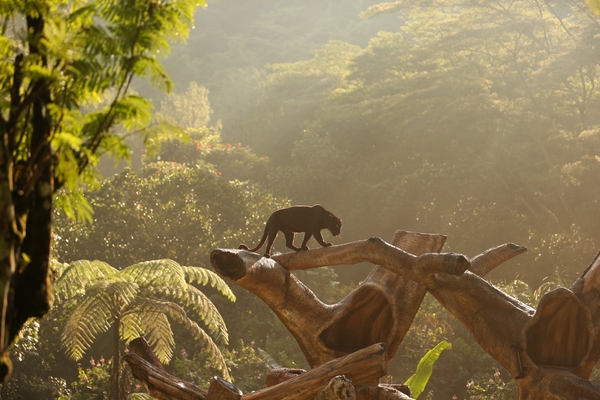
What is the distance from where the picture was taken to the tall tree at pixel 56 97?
7.83ft

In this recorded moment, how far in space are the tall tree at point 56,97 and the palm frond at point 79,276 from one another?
623cm

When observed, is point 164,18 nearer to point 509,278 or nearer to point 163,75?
point 163,75

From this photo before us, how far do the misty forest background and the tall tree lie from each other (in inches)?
219

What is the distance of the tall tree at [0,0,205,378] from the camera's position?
7.83 ft

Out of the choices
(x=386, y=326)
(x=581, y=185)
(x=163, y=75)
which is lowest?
(x=581, y=185)

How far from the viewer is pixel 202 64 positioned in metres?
41.9

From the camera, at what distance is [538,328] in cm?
506

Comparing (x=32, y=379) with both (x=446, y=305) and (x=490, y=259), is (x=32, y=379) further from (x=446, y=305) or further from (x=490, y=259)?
(x=490, y=259)

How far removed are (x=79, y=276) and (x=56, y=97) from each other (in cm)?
652

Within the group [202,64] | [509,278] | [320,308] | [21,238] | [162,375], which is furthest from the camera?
[202,64]

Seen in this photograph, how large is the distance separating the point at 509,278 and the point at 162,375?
12.5 metres

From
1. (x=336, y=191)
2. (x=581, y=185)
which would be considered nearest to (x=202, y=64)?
(x=336, y=191)

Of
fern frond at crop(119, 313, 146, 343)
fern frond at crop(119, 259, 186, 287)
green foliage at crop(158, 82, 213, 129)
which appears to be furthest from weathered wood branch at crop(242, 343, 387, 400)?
green foliage at crop(158, 82, 213, 129)

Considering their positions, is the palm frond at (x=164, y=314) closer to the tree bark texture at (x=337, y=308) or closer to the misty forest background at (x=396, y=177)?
the misty forest background at (x=396, y=177)
